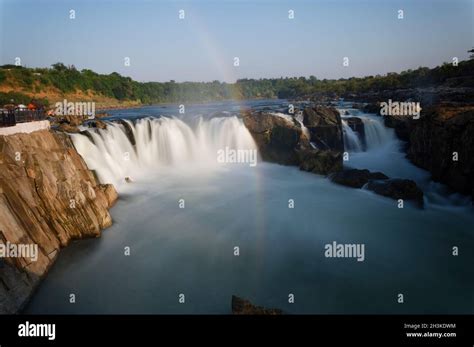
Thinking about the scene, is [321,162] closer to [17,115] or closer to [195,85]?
[17,115]

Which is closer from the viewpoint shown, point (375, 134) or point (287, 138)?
point (287, 138)

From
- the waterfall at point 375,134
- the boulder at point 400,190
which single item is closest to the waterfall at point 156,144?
the waterfall at point 375,134

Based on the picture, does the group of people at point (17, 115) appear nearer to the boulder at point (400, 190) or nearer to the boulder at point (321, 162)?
the boulder at point (321, 162)

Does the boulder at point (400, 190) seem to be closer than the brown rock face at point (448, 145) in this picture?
No

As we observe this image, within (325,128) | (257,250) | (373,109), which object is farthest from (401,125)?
(257,250)
